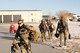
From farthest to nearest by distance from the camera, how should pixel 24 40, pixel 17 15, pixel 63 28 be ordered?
pixel 17 15
pixel 63 28
pixel 24 40

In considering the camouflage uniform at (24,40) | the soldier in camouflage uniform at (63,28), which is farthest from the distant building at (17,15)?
the camouflage uniform at (24,40)

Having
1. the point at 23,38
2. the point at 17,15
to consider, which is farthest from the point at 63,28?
the point at 17,15

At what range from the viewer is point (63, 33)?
58.3 ft

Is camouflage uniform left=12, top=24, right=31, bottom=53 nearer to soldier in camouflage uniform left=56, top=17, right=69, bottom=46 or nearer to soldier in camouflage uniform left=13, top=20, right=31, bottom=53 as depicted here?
soldier in camouflage uniform left=13, top=20, right=31, bottom=53

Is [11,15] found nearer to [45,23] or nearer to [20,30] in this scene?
[45,23]

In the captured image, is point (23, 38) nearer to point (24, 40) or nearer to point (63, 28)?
point (24, 40)

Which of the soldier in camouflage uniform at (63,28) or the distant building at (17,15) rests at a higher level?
the soldier in camouflage uniform at (63,28)

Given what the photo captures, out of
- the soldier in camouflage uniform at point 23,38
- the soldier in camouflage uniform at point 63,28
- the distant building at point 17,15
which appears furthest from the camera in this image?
the distant building at point 17,15

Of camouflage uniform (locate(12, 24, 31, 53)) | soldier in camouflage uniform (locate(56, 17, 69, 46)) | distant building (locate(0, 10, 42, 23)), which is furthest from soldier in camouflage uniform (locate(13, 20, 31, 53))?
distant building (locate(0, 10, 42, 23))

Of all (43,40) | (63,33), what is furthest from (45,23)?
(63,33)

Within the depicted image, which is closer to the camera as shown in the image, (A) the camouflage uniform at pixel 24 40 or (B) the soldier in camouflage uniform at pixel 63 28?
(A) the camouflage uniform at pixel 24 40

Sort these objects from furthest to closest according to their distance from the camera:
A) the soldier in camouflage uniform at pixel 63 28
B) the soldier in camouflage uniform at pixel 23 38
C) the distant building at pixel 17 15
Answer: the distant building at pixel 17 15, the soldier in camouflage uniform at pixel 63 28, the soldier in camouflage uniform at pixel 23 38

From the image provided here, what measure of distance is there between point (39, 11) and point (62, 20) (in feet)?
243

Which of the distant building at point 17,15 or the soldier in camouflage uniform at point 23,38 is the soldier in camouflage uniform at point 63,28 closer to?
the soldier in camouflage uniform at point 23,38
